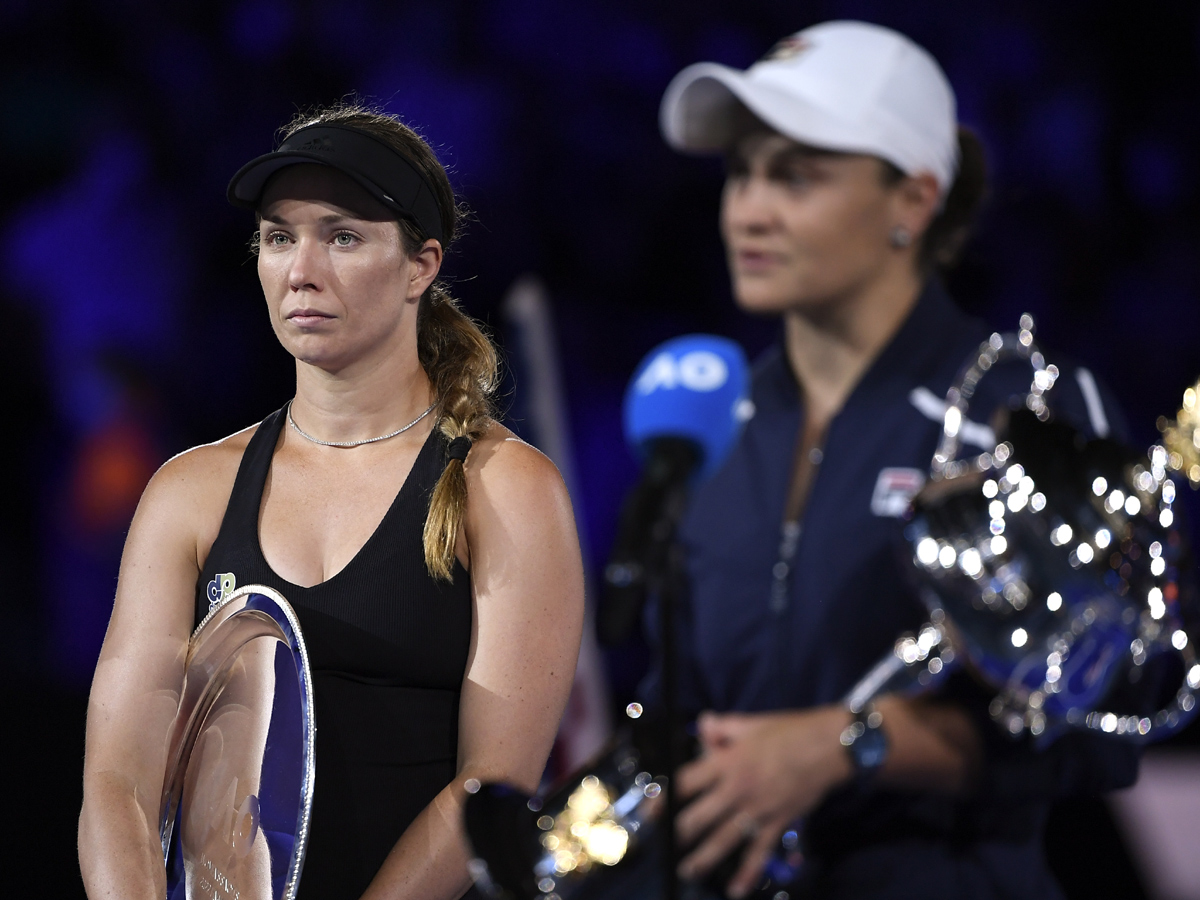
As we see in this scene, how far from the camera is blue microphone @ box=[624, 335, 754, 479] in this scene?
0.94 meters

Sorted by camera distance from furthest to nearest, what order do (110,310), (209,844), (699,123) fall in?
(110,310) → (699,123) → (209,844)

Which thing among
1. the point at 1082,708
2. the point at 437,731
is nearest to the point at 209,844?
the point at 437,731

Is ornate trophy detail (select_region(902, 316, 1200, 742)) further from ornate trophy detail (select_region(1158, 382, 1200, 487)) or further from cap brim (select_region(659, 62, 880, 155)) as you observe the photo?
cap brim (select_region(659, 62, 880, 155))

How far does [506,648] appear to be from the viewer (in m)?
1.25

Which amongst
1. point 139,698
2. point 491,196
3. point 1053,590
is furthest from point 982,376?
point 491,196

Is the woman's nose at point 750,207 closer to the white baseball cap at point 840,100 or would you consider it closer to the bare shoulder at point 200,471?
the white baseball cap at point 840,100

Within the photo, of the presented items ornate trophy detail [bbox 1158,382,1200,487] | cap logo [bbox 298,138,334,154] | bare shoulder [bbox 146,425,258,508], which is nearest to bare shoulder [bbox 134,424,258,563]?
bare shoulder [bbox 146,425,258,508]

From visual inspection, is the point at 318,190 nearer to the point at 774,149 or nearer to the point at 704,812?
the point at 774,149

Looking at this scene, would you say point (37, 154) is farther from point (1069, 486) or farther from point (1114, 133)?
point (1069, 486)

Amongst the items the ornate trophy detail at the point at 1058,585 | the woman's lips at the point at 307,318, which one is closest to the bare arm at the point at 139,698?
the woman's lips at the point at 307,318

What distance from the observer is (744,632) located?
1.26 m

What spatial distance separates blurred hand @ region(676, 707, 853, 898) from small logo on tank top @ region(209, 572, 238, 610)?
0.50 meters

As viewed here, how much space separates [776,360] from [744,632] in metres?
0.30

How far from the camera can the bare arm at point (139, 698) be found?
1249 mm
